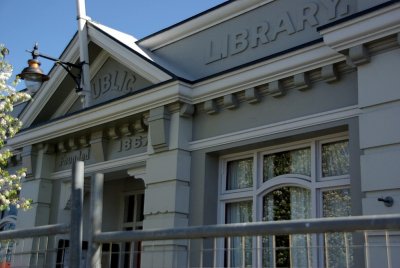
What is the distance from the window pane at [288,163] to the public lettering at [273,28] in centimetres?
171

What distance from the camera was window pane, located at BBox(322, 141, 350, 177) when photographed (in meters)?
7.36

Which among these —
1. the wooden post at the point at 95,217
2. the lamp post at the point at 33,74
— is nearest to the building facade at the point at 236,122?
the lamp post at the point at 33,74

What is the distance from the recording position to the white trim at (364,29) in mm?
6246

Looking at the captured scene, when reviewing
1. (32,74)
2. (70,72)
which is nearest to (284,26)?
(70,72)

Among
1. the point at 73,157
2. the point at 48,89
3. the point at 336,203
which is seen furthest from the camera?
the point at 48,89

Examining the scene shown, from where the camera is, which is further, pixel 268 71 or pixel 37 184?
pixel 37 184

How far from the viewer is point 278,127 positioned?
777 centimetres

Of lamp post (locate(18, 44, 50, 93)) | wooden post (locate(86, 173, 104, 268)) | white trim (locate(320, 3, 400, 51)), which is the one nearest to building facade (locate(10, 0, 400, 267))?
white trim (locate(320, 3, 400, 51))

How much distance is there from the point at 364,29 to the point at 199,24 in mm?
3653

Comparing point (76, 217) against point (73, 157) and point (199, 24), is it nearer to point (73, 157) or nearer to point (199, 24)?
point (199, 24)

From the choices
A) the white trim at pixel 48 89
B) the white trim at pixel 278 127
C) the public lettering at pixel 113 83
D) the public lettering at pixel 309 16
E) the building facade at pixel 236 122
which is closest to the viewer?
the building facade at pixel 236 122

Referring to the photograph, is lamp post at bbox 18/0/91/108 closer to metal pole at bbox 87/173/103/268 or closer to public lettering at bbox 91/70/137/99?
public lettering at bbox 91/70/137/99

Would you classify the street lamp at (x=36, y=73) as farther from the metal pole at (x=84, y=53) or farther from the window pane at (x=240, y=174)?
the window pane at (x=240, y=174)

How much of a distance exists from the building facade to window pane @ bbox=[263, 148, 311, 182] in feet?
0.06
